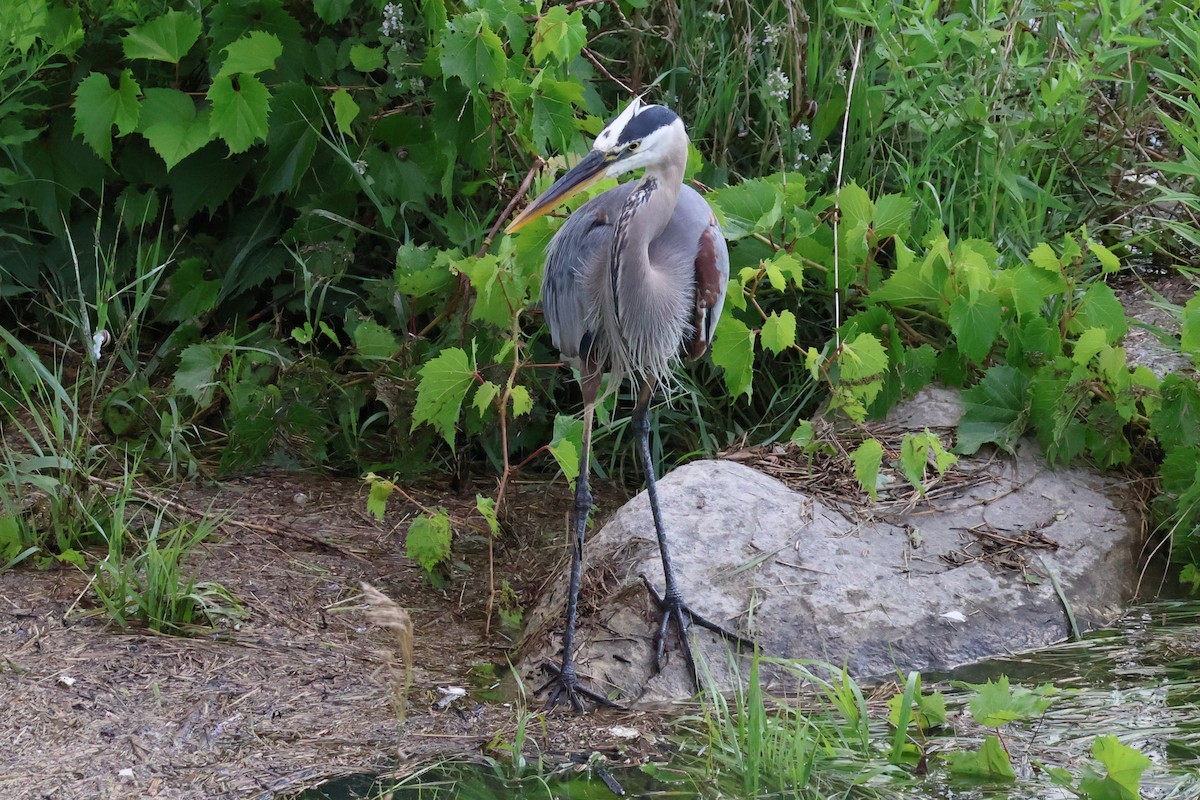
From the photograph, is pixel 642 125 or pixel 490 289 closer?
pixel 642 125

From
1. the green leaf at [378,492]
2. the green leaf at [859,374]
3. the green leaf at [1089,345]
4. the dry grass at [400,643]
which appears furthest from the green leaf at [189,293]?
the green leaf at [1089,345]

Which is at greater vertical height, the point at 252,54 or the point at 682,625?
the point at 252,54

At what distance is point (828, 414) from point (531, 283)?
3.46 feet

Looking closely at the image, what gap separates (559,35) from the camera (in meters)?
3.68

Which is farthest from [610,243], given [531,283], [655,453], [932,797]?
[932,797]

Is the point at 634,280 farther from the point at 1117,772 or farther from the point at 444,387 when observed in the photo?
the point at 1117,772

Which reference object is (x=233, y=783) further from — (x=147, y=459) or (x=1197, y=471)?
(x=1197, y=471)

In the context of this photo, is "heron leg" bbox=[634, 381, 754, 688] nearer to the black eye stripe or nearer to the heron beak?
the heron beak

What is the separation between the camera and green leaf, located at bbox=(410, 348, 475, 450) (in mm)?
3455

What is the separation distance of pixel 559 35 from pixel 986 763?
92.1 inches

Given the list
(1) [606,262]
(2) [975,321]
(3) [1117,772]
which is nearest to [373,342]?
(1) [606,262]

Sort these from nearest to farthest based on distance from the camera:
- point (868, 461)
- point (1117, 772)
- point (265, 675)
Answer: point (1117, 772) < point (265, 675) < point (868, 461)

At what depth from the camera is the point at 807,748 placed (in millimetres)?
2607

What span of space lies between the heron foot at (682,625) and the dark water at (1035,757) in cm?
46
